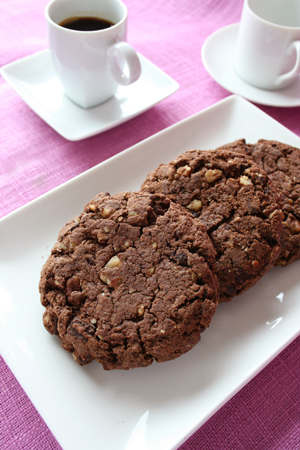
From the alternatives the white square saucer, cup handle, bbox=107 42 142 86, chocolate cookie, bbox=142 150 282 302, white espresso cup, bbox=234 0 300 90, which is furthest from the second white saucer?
chocolate cookie, bbox=142 150 282 302

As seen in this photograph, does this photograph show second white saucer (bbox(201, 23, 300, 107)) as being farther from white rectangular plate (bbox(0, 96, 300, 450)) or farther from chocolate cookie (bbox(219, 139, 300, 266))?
white rectangular plate (bbox(0, 96, 300, 450))

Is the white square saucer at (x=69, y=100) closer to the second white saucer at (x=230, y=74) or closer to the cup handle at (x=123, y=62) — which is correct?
the cup handle at (x=123, y=62)

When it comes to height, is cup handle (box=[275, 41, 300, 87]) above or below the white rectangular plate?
above

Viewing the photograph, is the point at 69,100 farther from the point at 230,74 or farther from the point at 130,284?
the point at 130,284

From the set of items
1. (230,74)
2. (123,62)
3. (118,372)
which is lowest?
(118,372)

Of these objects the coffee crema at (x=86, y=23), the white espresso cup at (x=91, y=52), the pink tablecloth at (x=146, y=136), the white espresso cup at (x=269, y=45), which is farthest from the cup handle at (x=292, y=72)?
the coffee crema at (x=86, y=23)

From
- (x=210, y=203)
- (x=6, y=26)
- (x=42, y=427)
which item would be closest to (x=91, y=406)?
(x=42, y=427)

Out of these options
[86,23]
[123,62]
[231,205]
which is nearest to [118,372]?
Result: [231,205]
